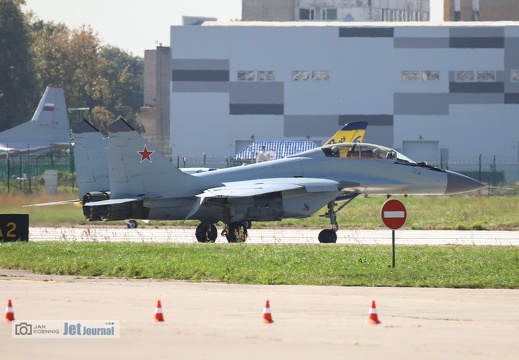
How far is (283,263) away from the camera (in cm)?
2269

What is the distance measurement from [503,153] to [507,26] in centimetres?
981

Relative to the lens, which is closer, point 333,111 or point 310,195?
point 310,195

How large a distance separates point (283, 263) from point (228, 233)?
24.4 feet

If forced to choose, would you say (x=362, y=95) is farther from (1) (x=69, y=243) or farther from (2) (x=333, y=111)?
(1) (x=69, y=243)

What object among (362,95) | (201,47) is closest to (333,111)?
(362,95)

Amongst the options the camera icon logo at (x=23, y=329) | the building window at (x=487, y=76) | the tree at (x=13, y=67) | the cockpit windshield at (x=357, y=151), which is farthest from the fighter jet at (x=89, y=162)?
the tree at (x=13, y=67)

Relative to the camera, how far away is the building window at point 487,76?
83.2 m

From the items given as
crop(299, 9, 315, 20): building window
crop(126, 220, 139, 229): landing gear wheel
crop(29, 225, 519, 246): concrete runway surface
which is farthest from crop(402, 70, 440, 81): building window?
crop(299, 9, 315, 20): building window

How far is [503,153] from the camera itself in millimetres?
84250

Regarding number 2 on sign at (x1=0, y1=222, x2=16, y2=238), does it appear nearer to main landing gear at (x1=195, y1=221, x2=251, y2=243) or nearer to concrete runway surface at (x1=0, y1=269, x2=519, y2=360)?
main landing gear at (x1=195, y1=221, x2=251, y2=243)

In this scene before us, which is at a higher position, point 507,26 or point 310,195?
point 507,26

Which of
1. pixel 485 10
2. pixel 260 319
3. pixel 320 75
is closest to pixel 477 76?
pixel 320 75

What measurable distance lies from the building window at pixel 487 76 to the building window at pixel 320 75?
38.4 ft

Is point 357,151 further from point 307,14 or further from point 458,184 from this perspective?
point 307,14
